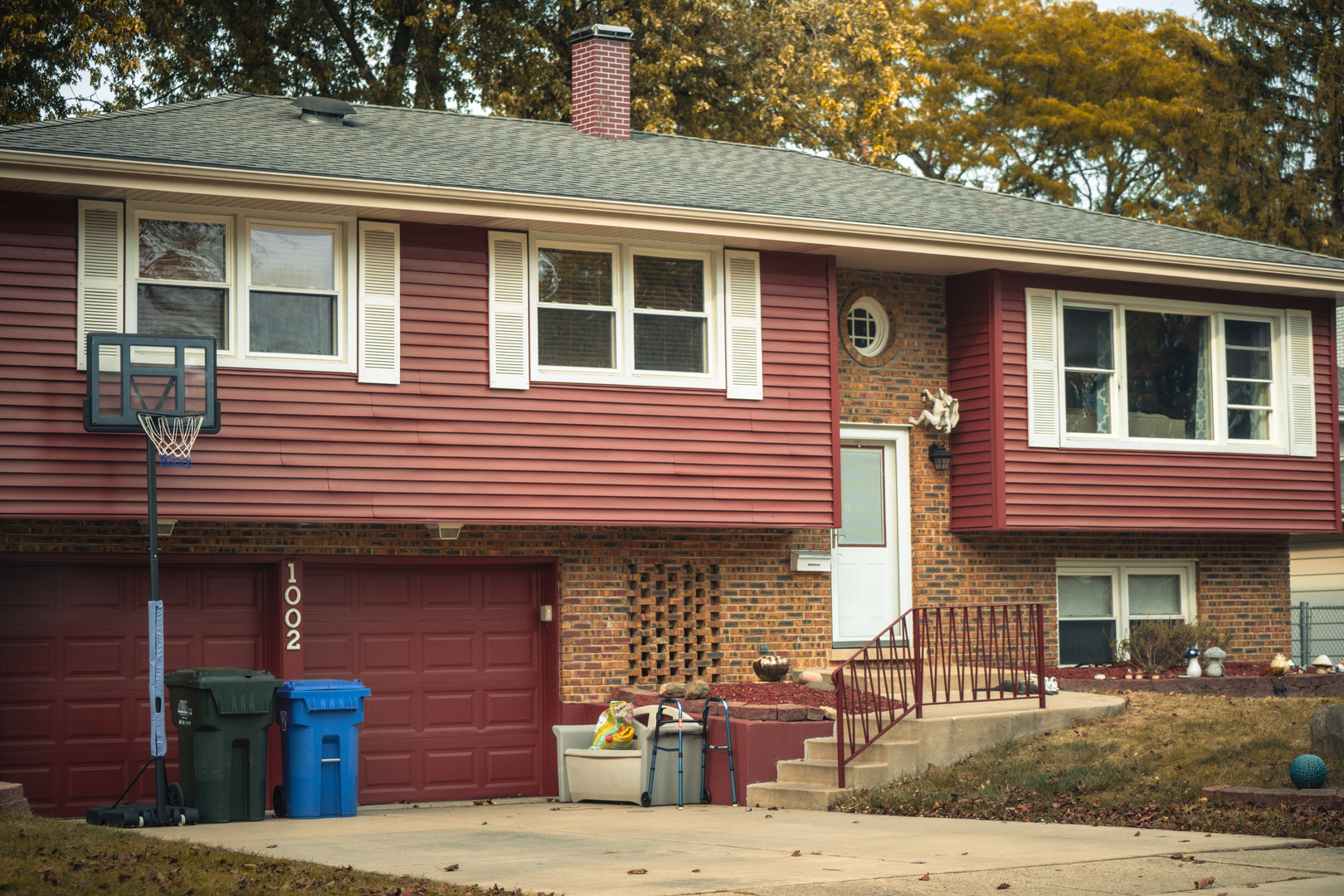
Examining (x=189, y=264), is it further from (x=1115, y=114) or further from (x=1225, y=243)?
(x=1115, y=114)

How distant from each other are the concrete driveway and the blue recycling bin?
17.1 inches

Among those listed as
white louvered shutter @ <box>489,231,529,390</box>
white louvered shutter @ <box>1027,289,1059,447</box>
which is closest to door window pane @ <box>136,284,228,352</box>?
white louvered shutter @ <box>489,231,529,390</box>

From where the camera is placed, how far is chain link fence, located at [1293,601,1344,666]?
2128 centimetres

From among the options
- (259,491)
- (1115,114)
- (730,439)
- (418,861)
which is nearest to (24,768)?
(259,491)

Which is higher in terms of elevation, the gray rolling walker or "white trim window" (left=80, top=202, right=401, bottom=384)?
"white trim window" (left=80, top=202, right=401, bottom=384)

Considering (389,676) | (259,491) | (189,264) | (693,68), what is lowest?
(389,676)

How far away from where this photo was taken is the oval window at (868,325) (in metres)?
15.7

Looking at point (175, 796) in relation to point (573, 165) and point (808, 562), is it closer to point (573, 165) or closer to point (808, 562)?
point (808, 562)

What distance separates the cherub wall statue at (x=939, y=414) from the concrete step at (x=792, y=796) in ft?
15.9

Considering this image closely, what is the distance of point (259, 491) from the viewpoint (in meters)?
12.3

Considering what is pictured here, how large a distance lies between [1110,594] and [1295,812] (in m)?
7.70

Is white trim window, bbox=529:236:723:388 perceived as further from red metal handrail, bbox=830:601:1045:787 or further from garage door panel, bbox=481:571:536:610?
red metal handrail, bbox=830:601:1045:787

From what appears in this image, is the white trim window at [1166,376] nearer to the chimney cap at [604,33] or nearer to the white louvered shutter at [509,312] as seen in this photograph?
the white louvered shutter at [509,312]

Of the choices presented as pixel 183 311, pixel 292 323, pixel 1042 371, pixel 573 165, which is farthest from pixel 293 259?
pixel 1042 371
